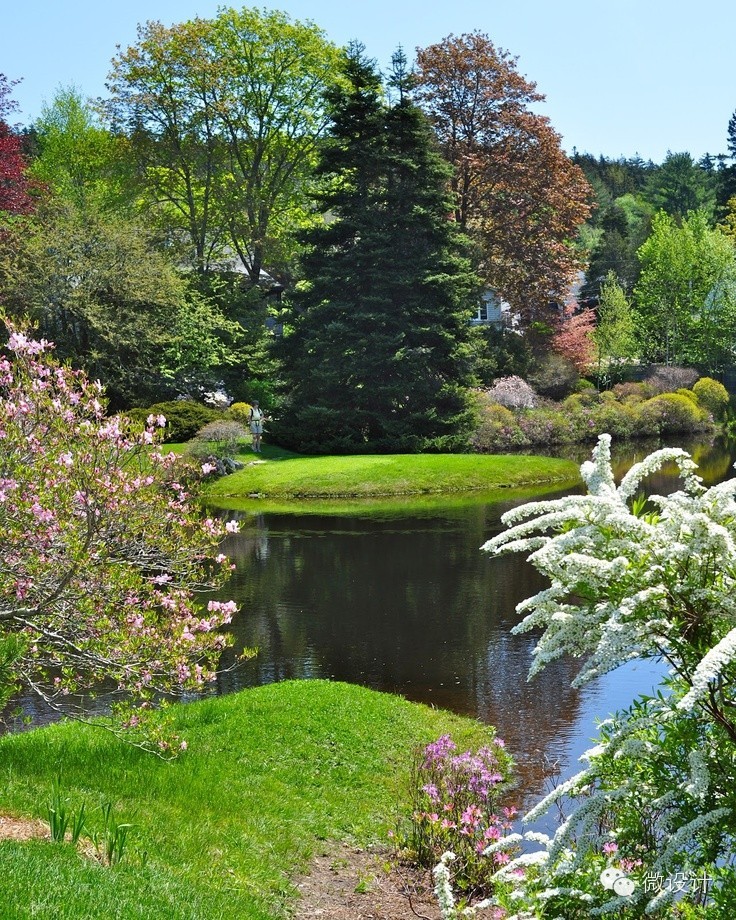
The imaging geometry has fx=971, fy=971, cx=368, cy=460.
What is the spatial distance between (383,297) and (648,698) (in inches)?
1564

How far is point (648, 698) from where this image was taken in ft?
17.6

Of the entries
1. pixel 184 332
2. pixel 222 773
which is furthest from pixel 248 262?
pixel 222 773

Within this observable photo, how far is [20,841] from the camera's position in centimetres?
716

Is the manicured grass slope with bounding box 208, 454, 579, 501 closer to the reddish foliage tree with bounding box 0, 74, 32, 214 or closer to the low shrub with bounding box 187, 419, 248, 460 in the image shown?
the low shrub with bounding box 187, 419, 248, 460

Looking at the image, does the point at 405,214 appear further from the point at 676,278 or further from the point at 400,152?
the point at 676,278

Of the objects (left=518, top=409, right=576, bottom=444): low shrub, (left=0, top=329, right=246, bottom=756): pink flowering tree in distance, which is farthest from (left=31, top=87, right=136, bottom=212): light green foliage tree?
(left=0, top=329, right=246, bottom=756): pink flowering tree in distance

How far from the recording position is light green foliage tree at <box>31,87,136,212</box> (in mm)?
60188

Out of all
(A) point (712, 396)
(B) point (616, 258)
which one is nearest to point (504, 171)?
(A) point (712, 396)

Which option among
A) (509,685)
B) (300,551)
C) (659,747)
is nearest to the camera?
(659,747)

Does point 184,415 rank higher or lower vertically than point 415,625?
higher

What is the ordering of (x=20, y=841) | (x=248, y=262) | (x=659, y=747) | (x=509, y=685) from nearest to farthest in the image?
(x=659, y=747) → (x=20, y=841) → (x=509, y=685) → (x=248, y=262)

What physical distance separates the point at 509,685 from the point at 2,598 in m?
8.75

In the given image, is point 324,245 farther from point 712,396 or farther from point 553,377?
point 712,396

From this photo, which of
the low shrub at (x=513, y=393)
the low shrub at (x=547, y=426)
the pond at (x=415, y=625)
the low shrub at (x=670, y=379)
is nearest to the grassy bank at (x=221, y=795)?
the pond at (x=415, y=625)
